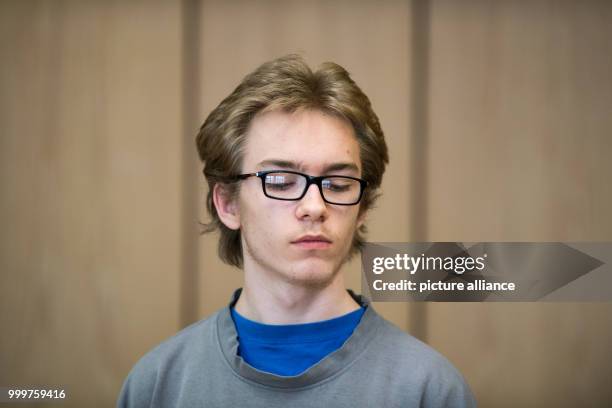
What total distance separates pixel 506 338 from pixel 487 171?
471 millimetres

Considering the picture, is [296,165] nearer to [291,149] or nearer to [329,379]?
[291,149]

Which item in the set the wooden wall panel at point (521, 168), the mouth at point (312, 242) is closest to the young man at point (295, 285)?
the mouth at point (312, 242)

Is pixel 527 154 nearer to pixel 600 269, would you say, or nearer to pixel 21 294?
pixel 600 269

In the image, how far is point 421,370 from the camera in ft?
4.16

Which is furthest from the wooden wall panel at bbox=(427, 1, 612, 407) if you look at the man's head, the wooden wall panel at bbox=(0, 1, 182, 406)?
the wooden wall panel at bbox=(0, 1, 182, 406)

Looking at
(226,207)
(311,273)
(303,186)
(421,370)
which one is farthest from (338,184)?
(421,370)

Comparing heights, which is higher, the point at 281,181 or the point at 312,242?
the point at 281,181

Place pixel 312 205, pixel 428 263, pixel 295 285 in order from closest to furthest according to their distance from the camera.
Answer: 1. pixel 312 205
2. pixel 295 285
3. pixel 428 263

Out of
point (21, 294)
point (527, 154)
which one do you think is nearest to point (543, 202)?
point (527, 154)

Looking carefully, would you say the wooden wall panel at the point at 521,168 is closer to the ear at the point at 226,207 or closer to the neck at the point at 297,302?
the neck at the point at 297,302

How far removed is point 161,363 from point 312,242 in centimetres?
46

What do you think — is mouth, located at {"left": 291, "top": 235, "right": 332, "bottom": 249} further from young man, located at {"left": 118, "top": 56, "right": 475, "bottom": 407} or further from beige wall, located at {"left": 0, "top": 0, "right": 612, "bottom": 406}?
beige wall, located at {"left": 0, "top": 0, "right": 612, "bottom": 406}

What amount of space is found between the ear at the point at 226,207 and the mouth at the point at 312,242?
0.76 feet

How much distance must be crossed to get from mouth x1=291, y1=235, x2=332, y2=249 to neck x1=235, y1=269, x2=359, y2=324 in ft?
0.35
